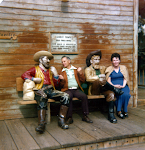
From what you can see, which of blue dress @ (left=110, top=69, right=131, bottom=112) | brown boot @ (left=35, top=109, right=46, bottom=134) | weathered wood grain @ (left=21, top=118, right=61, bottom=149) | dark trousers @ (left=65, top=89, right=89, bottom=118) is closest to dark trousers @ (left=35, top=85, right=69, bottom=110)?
brown boot @ (left=35, top=109, right=46, bottom=134)

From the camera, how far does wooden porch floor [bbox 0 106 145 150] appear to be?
3072 millimetres

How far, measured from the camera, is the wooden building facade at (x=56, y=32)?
4559 mm

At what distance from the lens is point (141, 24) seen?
1307cm

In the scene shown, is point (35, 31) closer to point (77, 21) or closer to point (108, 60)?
point (77, 21)

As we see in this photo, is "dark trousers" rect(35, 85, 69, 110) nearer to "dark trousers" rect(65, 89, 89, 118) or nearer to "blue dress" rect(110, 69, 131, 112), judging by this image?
"dark trousers" rect(65, 89, 89, 118)

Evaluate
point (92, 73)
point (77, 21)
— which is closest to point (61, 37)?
point (77, 21)

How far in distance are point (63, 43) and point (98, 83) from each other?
4.57 ft

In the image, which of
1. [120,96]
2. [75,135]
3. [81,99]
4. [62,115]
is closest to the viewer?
[75,135]

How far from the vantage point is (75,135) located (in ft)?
11.1

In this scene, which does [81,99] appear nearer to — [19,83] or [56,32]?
[19,83]

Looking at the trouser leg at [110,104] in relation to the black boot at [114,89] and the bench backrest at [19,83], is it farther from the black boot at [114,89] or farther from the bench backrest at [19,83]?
the bench backrest at [19,83]

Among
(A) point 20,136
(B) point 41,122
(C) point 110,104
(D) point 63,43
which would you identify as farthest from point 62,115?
(D) point 63,43

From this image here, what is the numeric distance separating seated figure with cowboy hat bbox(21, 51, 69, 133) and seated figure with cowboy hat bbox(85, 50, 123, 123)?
2.66ft

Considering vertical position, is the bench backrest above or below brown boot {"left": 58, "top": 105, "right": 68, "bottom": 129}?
above
